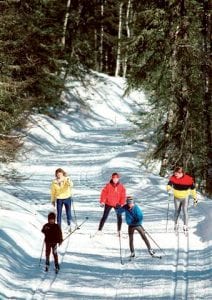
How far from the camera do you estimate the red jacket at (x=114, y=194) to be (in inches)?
584

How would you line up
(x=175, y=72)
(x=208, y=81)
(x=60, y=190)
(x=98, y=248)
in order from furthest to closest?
1. (x=208, y=81)
2. (x=175, y=72)
3. (x=60, y=190)
4. (x=98, y=248)

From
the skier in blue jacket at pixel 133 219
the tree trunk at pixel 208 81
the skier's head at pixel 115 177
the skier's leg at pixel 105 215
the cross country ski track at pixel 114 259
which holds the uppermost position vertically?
the tree trunk at pixel 208 81

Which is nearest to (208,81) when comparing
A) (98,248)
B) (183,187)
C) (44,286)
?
(183,187)

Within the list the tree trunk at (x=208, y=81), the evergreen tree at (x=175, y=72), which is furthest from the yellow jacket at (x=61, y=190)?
the tree trunk at (x=208, y=81)

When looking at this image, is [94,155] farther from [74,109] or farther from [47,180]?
[74,109]

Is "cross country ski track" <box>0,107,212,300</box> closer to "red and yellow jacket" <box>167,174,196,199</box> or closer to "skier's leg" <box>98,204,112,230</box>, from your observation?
"skier's leg" <box>98,204,112,230</box>

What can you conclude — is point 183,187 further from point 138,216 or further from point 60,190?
point 60,190

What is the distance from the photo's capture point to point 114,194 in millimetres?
14844

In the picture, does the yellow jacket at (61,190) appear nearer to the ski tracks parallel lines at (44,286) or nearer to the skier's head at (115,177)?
the skier's head at (115,177)

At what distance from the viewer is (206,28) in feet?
68.4

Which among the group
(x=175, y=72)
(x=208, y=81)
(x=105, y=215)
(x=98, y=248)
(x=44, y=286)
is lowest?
(x=98, y=248)

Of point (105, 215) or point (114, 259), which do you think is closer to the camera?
point (114, 259)

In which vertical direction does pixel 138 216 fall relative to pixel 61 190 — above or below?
below

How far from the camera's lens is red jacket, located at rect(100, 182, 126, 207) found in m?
14.8
